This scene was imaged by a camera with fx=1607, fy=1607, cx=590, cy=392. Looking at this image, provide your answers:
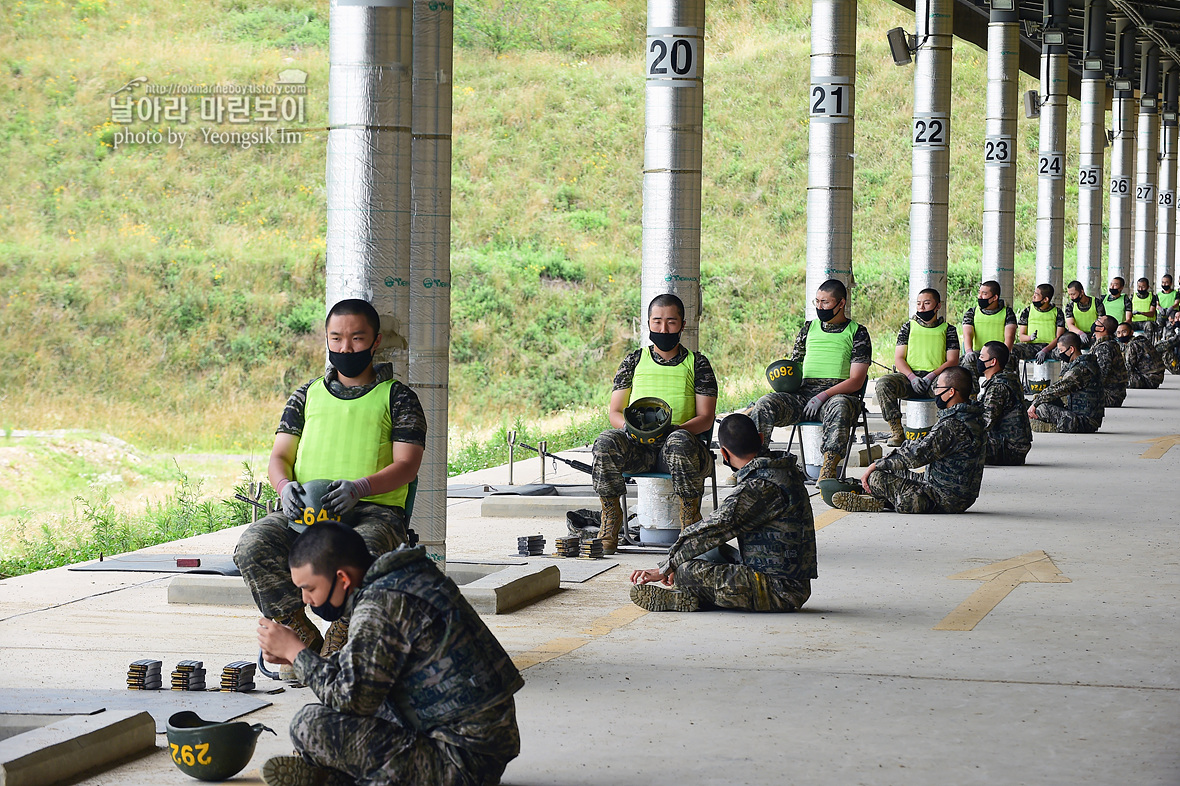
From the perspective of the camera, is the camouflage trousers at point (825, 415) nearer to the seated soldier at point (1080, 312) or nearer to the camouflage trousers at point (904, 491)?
the camouflage trousers at point (904, 491)

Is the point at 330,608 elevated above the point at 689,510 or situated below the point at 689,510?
above

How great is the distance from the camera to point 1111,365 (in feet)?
83.3

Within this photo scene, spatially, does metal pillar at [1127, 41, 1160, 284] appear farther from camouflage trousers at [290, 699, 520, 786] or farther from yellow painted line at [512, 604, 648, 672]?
camouflage trousers at [290, 699, 520, 786]

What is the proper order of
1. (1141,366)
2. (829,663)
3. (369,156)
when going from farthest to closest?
(1141,366)
(369,156)
(829,663)

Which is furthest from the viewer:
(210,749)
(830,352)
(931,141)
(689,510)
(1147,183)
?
(1147,183)

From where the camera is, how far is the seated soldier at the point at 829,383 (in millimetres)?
15164

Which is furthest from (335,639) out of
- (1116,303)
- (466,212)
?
(466,212)

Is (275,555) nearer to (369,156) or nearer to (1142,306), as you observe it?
(369,156)

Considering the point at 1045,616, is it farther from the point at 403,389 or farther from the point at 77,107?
the point at 77,107

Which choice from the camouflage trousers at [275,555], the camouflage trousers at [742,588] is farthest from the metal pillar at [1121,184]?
the camouflage trousers at [275,555]

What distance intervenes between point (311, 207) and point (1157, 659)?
47251 mm

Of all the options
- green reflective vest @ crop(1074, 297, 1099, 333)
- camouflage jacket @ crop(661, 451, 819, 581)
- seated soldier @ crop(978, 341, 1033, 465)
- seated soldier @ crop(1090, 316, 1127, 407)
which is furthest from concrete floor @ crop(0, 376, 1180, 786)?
green reflective vest @ crop(1074, 297, 1099, 333)

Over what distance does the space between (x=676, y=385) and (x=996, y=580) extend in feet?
8.81

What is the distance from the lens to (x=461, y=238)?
178 ft
